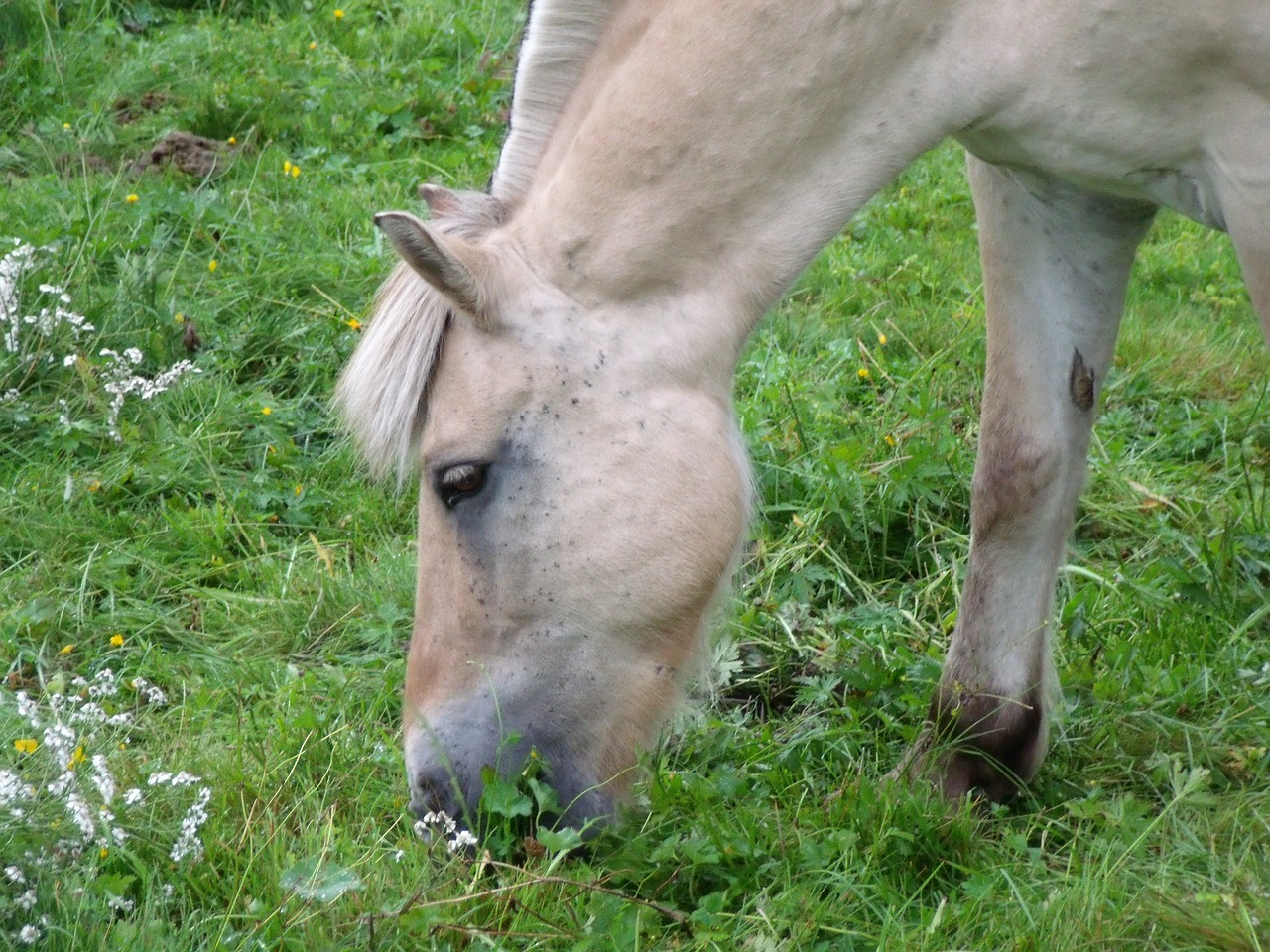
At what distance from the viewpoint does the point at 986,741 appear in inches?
111

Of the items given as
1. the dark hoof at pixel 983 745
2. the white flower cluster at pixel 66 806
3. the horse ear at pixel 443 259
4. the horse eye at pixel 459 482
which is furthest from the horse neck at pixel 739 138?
the white flower cluster at pixel 66 806

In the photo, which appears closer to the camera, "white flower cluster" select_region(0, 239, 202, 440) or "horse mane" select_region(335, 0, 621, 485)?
"horse mane" select_region(335, 0, 621, 485)

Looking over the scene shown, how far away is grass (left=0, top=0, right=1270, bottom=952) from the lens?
7.63 ft

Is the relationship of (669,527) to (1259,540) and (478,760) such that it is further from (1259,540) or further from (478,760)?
(1259,540)

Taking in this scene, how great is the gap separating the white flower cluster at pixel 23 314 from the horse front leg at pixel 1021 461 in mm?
2746

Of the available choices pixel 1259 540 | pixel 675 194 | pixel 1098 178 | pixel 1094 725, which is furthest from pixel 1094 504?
pixel 675 194

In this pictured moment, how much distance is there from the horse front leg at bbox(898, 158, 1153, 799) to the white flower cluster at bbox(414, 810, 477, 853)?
0.98 metres

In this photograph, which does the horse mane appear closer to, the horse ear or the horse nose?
the horse ear

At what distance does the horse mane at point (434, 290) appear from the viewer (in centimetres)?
234

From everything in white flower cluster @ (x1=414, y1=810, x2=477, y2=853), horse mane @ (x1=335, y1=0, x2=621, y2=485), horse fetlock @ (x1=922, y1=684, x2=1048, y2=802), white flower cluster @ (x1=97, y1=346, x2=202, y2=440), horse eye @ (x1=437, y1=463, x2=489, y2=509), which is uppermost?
horse mane @ (x1=335, y1=0, x2=621, y2=485)

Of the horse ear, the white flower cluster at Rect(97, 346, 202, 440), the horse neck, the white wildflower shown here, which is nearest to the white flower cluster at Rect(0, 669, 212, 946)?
the white wildflower

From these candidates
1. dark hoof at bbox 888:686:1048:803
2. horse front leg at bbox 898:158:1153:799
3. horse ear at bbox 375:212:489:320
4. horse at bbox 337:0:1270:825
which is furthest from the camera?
dark hoof at bbox 888:686:1048:803

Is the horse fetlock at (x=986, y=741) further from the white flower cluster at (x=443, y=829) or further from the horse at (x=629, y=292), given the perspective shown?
the white flower cluster at (x=443, y=829)

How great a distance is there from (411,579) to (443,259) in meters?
1.44
